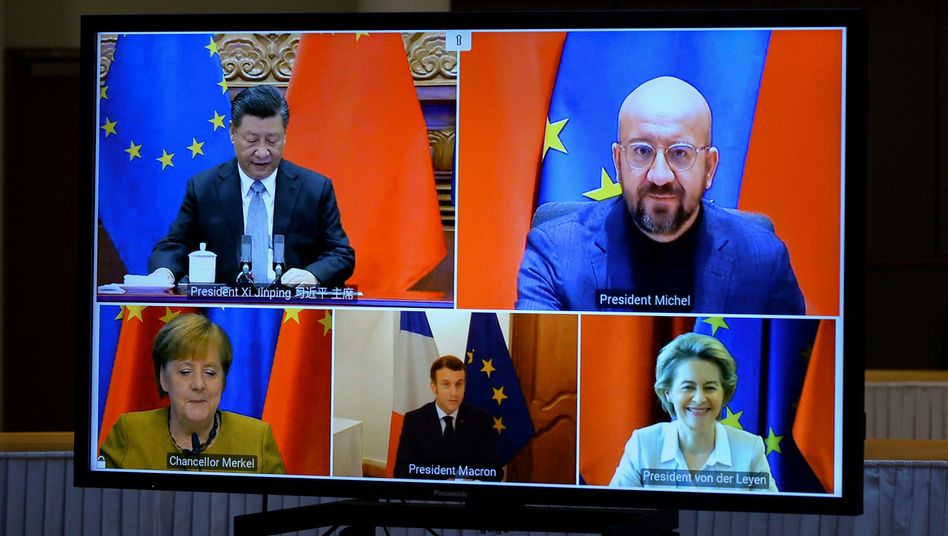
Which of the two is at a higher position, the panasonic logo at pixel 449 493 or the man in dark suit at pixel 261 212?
the man in dark suit at pixel 261 212

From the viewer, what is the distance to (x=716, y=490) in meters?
2.23

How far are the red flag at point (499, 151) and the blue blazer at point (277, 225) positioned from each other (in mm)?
256

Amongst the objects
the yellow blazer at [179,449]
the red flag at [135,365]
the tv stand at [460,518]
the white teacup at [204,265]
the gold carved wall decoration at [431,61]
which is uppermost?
the gold carved wall decoration at [431,61]

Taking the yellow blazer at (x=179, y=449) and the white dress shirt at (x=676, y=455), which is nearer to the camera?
the white dress shirt at (x=676, y=455)

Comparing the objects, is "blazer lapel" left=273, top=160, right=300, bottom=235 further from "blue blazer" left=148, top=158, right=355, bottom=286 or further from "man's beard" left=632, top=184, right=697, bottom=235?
"man's beard" left=632, top=184, right=697, bottom=235

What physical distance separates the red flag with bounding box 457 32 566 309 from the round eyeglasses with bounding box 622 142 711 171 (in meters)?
0.18

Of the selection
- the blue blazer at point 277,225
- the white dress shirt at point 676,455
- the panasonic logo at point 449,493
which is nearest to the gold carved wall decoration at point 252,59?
the blue blazer at point 277,225

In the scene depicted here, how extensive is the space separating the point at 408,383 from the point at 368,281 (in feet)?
0.71

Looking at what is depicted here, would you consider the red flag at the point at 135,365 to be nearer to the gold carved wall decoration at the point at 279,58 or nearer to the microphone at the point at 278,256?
the microphone at the point at 278,256

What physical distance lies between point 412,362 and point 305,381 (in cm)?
22

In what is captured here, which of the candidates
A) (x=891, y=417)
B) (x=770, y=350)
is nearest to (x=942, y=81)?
(x=891, y=417)

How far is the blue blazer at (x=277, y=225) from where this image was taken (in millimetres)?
2352

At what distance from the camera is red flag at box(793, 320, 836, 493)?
7.22ft

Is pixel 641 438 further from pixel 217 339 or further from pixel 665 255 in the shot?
pixel 217 339
